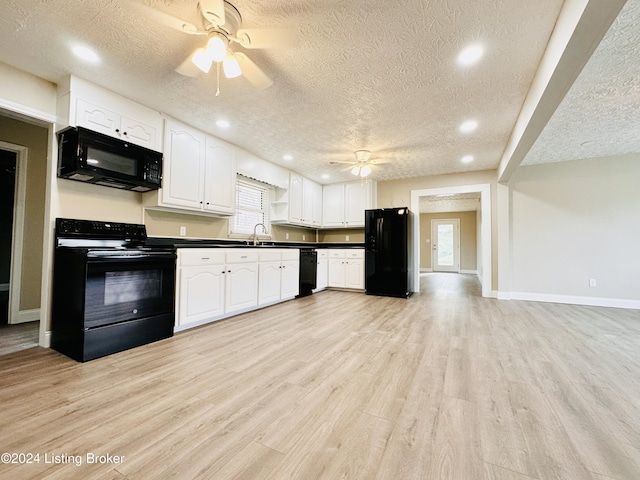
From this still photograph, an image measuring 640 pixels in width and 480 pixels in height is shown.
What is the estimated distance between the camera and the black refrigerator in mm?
5133

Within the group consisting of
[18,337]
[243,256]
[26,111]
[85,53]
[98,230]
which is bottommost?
[18,337]

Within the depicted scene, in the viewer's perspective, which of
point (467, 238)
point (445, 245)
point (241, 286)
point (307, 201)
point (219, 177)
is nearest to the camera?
point (241, 286)

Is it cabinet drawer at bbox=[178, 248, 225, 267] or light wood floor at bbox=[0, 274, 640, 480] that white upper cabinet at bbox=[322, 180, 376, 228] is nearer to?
cabinet drawer at bbox=[178, 248, 225, 267]

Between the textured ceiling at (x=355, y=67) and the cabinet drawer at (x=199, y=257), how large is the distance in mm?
1556

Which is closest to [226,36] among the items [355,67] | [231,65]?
[231,65]

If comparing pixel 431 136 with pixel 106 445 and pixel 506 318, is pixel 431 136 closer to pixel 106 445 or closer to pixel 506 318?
pixel 506 318

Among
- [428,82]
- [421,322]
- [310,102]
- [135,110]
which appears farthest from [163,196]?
[421,322]

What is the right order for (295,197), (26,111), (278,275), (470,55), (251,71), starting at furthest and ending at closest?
(295,197), (278,275), (26,111), (470,55), (251,71)

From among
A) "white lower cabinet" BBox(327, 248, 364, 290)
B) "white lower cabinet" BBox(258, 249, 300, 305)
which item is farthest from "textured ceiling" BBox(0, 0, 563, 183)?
"white lower cabinet" BBox(327, 248, 364, 290)

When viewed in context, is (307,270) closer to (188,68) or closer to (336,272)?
(336,272)

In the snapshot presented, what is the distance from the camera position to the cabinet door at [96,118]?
246 cm

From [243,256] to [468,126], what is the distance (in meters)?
3.31

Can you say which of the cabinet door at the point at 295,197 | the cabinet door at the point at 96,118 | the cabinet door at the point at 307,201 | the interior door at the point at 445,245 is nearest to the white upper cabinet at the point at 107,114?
the cabinet door at the point at 96,118

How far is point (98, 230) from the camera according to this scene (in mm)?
2746
